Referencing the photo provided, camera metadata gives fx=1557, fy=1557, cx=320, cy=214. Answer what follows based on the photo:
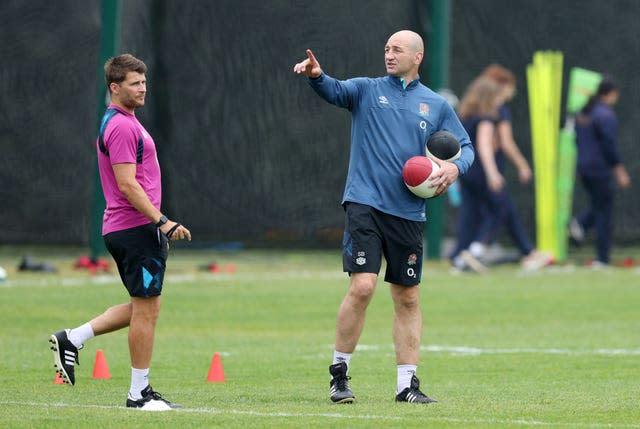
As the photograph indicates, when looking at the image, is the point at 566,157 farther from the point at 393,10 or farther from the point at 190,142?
the point at 190,142

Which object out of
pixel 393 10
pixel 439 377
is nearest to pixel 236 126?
pixel 393 10

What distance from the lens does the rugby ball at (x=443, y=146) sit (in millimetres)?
9297

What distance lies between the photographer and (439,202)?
22.4 meters

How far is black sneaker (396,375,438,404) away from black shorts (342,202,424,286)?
60 cm

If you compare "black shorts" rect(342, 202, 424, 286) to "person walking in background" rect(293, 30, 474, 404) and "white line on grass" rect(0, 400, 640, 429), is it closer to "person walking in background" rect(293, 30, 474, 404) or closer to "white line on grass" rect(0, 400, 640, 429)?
"person walking in background" rect(293, 30, 474, 404)

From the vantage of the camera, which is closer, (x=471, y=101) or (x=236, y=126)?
(x=471, y=101)

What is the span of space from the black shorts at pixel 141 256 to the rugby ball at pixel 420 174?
1.48m

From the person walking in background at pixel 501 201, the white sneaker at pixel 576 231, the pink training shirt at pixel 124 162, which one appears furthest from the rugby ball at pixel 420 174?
the white sneaker at pixel 576 231

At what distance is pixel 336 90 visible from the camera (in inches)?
365

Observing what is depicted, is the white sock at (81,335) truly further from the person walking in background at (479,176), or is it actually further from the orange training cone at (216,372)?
the person walking in background at (479,176)

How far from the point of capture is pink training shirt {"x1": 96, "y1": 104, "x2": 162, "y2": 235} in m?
8.69

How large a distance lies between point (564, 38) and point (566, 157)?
2.49m

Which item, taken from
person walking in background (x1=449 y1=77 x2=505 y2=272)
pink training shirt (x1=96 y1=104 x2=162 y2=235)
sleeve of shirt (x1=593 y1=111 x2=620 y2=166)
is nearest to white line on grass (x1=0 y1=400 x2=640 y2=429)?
pink training shirt (x1=96 y1=104 x2=162 y2=235)

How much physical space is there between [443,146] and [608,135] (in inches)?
486
